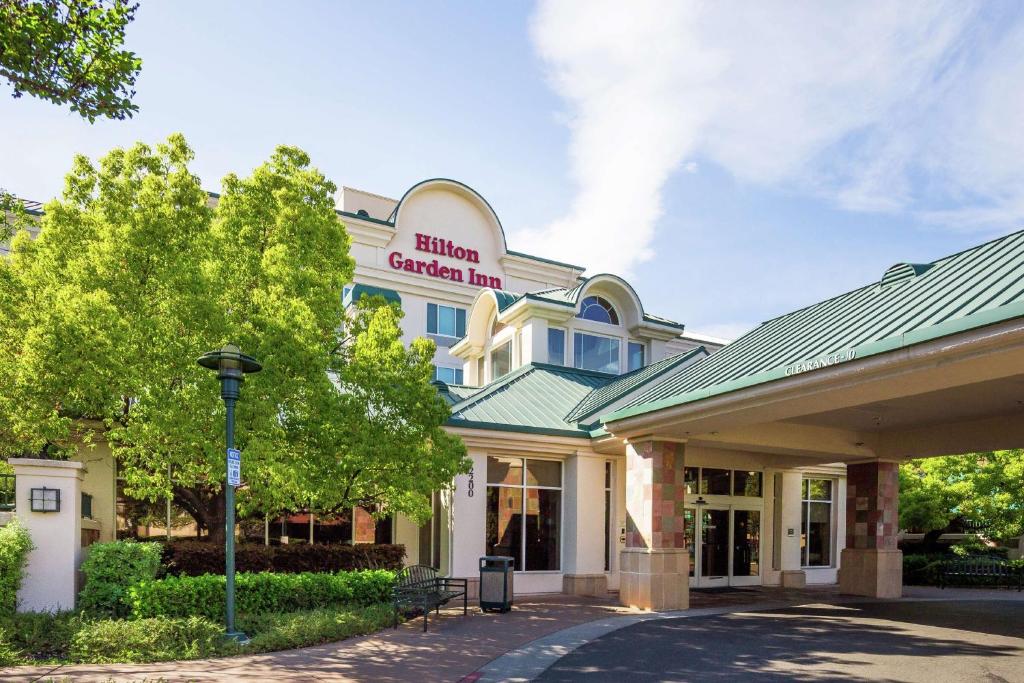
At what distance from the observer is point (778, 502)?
21.3m

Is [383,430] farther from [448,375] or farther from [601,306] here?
[448,375]

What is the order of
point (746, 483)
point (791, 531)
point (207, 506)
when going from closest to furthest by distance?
1. point (207, 506)
2. point (746, 483)
3. point (791, 531)

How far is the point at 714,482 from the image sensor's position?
2016 centimetres

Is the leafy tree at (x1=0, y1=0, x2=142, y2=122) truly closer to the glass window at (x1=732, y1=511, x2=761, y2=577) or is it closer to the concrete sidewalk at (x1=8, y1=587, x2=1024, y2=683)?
the concrete sidewalk at (x1=8, y1=587, x2=1024, y2=683)

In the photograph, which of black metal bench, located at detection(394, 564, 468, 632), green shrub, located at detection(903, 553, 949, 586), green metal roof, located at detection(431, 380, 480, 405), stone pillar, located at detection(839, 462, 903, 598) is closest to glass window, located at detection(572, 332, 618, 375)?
green metal roof, located at detection(431, 380, 480, 405)

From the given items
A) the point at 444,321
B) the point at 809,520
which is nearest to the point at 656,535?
the point at 809,520

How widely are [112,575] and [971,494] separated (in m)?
27.1

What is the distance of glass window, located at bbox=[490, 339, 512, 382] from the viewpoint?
77.2 ft

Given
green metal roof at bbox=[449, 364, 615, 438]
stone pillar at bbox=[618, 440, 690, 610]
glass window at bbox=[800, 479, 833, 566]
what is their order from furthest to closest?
glass window at bbox=[800, 479, 833, 566]
green metal roof at bbox=[449, 364, 615, 438]
stone pillar at bbox=[618, 440, 690, 610]

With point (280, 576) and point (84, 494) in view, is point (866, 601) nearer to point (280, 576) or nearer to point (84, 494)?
point (280, 576)

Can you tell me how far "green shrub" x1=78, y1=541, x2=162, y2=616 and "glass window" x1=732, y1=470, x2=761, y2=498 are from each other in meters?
15.1

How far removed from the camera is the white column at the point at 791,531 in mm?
21125

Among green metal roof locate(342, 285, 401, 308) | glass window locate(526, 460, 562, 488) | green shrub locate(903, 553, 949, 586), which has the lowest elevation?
green shrub locate(903, 553, 949, 586)

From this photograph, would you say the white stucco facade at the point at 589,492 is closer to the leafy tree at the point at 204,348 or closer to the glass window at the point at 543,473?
the glass window at the point at 543,473
